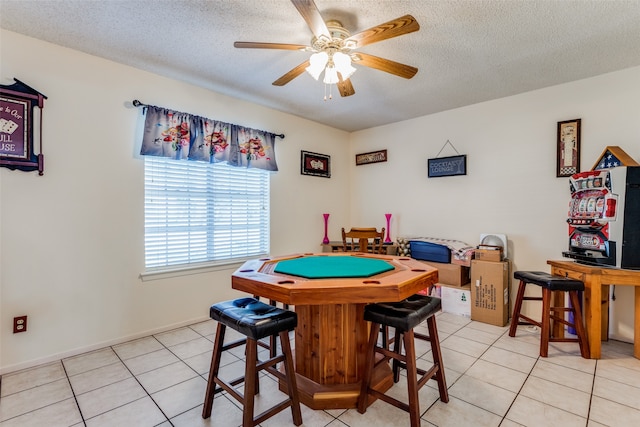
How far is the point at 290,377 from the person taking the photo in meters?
1.71

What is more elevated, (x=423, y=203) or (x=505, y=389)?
(x=423, y=203)

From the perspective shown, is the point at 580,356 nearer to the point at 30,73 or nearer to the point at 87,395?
the point at 87,395

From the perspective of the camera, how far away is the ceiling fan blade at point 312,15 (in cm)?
157

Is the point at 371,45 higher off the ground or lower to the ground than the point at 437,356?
higher

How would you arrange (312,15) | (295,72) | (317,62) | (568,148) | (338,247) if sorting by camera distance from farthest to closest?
(338,247)
(568,148)
(295,72)
(317,62)
(312,15)

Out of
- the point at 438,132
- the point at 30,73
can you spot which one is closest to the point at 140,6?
the point at 30,73

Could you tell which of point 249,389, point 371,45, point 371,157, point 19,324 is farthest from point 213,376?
point 371,157

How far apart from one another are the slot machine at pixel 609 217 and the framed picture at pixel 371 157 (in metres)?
2.42

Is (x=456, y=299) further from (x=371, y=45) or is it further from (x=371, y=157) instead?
(x=371, y=45)

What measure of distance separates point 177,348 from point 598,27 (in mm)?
4239

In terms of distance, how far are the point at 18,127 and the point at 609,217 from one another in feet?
15.6

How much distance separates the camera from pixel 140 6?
6.61 ft

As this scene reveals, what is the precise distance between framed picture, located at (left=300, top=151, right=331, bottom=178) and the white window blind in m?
0.66

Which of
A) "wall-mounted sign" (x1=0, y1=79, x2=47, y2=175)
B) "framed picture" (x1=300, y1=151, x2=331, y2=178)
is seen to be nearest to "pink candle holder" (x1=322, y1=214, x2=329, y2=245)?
"framed picture" (x1=300, y1=151, x2=331, y2=178)
